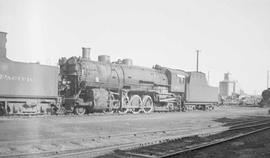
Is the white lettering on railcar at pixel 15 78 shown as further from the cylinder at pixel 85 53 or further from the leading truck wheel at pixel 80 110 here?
the cylinder at pixel 85 53

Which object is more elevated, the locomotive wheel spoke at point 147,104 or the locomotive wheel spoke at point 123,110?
the locomotive wheel spoke at point 147,104

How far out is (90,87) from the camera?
19531 millimetres

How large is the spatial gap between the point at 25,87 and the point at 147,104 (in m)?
9.82

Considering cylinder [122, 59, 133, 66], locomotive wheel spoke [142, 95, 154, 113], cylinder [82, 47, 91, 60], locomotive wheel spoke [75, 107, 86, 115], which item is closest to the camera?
locomotive wheel spoke [75, 107, 86, 115]

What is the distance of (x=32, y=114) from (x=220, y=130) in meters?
9.26

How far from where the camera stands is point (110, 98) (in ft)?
65.4

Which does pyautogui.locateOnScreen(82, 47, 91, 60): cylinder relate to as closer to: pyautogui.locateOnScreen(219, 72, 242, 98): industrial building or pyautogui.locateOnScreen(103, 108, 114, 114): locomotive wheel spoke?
pyautogui.locateOnScreen(103, 108, 114, 114): locomotive wheel spoke

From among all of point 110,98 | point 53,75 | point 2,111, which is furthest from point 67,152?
point 110,98

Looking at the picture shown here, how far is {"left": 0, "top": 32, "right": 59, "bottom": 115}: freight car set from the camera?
15148 millimetres

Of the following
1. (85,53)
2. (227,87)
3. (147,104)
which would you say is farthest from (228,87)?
(85,53)

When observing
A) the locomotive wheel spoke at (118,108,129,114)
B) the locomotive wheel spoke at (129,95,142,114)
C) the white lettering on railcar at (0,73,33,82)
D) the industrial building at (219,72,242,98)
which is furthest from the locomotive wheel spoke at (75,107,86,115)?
the industrial building at (219,72,242,98)

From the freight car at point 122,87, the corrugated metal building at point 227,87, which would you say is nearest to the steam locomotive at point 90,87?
the freight car at point 122,87

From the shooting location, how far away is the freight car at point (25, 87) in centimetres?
1515

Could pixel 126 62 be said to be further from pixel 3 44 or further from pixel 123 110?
pixel 3 44
